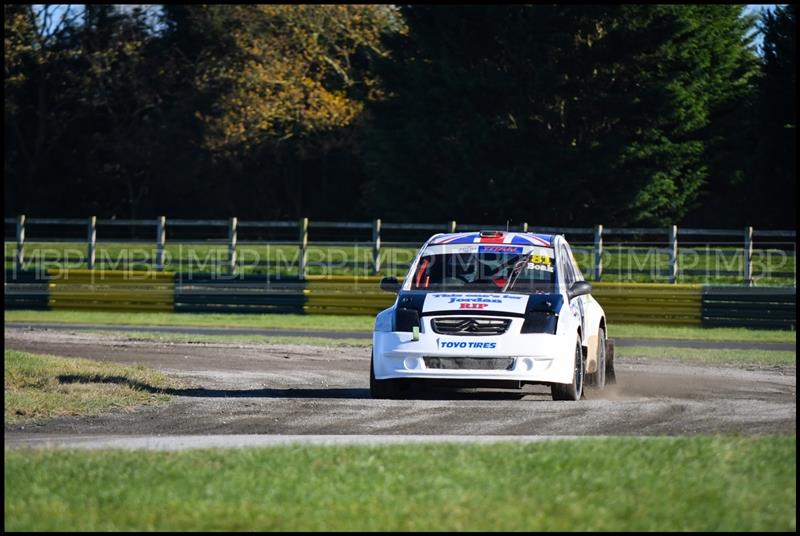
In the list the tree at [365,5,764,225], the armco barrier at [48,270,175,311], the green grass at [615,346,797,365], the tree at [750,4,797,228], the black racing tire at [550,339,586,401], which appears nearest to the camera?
the black racing tire at [550,339,586,401]

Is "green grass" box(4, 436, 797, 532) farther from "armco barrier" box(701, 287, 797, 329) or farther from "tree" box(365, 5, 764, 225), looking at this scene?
"tree" box(365, 5, 764, 225)

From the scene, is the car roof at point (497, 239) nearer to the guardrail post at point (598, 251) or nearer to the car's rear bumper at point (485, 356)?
the car's rear bumper at point (485, 356)

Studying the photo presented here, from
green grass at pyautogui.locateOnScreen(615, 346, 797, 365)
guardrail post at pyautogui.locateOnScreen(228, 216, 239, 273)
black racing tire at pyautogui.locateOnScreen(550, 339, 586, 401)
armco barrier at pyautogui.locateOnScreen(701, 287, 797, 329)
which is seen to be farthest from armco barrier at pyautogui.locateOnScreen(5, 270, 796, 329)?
black racing tire at pyautogui.locateOnScreen(550, 339, 586, 401)

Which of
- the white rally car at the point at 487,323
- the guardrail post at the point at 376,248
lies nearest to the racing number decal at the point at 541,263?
the white rally car at the point at 487,323

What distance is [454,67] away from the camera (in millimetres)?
45125

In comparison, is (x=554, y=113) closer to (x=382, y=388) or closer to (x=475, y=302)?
(x=382, y=388)

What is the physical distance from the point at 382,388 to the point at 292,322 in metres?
15.2

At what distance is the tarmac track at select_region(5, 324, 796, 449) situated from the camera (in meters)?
10.9

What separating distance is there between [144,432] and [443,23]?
120 ft

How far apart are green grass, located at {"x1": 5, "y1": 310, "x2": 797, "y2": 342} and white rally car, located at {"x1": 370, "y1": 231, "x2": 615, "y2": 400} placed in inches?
459

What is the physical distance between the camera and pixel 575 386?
13.2 metres

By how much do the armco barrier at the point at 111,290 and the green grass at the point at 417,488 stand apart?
2227cm

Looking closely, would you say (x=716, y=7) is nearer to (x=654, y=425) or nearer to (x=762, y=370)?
(x=762, y=370)

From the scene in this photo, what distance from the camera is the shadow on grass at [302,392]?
13969mm
